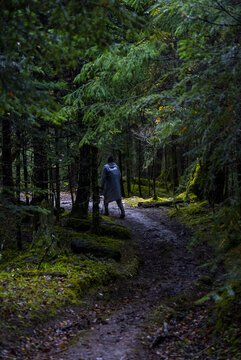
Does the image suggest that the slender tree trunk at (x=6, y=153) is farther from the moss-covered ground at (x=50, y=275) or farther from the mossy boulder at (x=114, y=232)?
the mossy boulder at (x=114, y=232)

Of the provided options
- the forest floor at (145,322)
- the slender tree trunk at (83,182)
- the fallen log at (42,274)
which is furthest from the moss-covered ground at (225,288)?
the slender tree trunk at (83,182)

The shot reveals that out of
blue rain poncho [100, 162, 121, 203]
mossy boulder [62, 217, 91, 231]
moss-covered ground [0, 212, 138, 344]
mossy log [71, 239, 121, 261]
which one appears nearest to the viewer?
moss-covered ground [0, 212, 138, 344]

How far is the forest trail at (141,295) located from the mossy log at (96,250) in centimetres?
87

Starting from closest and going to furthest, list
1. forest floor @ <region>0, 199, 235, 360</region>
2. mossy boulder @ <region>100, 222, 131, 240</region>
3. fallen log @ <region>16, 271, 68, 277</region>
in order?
forest floor @ <region>0, 199, 235, 360</region> → fallen log @ <region>16, 271, 68, 277</region> → mossy boulder @ <region>100, 222, 131, 240</region>

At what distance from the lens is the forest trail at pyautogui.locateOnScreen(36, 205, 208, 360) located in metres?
4.79

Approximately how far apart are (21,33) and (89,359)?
175 inches

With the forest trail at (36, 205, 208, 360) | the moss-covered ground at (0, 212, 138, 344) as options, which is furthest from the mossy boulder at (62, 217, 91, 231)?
the forest trail at (36, 205, 208, 360)

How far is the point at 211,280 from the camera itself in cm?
732

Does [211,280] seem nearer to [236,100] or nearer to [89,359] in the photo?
[89,359]

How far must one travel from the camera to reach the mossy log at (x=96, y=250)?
28.3 feet

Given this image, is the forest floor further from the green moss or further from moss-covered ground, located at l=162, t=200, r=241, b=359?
the green moss

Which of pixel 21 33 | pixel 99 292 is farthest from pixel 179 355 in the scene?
pixel 21 33

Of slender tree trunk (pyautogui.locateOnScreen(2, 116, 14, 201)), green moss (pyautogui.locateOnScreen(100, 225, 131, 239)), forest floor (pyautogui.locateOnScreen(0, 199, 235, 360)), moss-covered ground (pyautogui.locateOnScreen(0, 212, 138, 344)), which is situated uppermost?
slender tree trunk (pyautogui.locateOnScreen(2, 116, 14, 201))

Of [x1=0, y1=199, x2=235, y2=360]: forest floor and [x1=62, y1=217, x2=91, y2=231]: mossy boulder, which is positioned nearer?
[x1=0, y1=199, x2=235, y2=360]: forest floor
